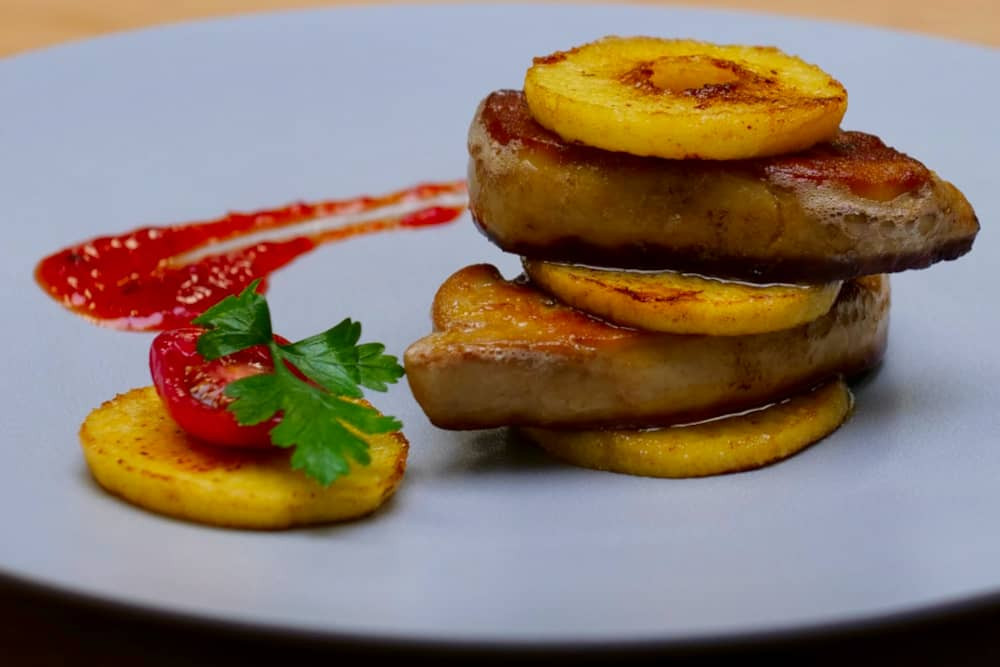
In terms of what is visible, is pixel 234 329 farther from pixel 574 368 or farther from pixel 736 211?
pixel 736 211

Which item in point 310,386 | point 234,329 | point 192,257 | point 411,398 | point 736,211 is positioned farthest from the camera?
point 192,257

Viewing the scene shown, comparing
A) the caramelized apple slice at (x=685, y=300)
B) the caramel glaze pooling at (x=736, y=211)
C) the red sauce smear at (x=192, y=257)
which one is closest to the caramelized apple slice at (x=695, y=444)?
the caramelized apple slice at (x=685, y=300)

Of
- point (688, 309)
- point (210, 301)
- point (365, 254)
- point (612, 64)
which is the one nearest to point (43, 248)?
point (210, 301)

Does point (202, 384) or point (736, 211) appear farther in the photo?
point (736, 211)

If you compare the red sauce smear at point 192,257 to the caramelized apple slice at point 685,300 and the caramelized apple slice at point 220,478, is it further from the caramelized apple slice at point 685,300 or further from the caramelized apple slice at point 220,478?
the caramelized apple slice at point 685,300

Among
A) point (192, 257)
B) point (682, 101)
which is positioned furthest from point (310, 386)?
point (192, 257)

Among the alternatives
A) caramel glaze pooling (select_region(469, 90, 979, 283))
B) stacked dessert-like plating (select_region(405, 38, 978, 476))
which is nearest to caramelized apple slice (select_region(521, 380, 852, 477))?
stacked dessert-like plating (select_region(405, 38, 978, 476))
